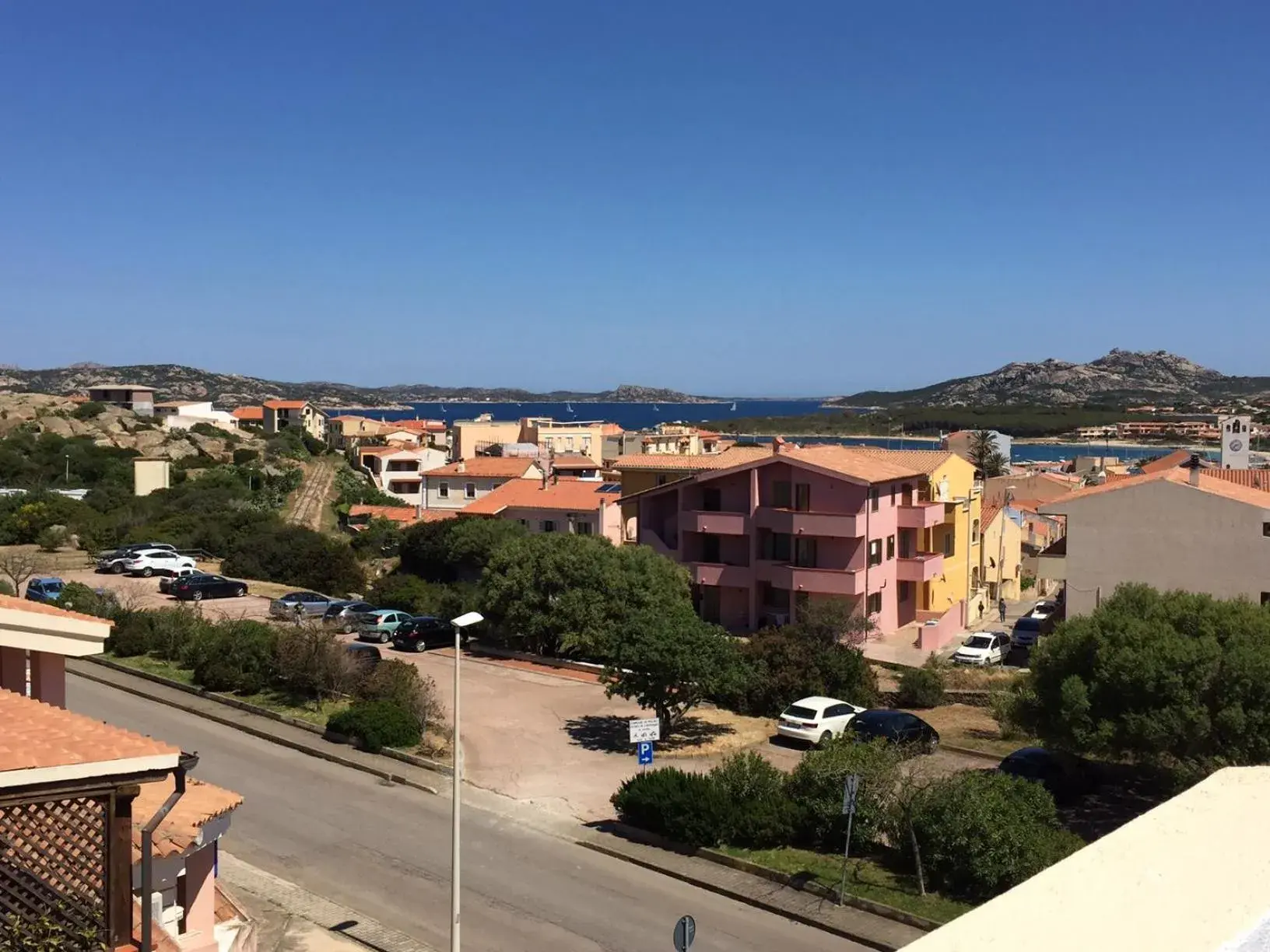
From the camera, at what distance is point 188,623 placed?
35.2 metres

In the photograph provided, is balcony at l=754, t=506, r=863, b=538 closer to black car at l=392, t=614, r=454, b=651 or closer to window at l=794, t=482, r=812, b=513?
window at l=794, t=482, r=812, b=513

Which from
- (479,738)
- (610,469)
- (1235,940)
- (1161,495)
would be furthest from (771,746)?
(610,469)

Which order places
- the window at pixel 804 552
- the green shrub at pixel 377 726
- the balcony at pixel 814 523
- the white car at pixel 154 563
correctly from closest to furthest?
the green shrub at pixel 377 726
the balcony at pixel 814 523
the window at pixel 804 552
the white car at pixel 154 563

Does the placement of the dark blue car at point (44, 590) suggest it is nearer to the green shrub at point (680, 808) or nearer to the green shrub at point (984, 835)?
the green shrub at point (680, 808)

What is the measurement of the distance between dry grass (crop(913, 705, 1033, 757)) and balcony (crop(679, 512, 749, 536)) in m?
13.0

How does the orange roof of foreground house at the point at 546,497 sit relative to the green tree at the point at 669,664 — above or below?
above

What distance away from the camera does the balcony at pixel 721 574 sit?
4416 cm

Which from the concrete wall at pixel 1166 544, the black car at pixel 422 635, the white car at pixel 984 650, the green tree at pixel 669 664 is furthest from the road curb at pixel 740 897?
the white car at pixel 984 650

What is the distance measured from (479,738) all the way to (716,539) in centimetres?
2044

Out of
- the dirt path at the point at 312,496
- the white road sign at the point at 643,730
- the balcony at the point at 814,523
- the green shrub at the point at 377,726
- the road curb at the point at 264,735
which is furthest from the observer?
the dirt path at the point at 312,496

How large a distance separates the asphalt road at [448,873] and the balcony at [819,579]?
860 inches

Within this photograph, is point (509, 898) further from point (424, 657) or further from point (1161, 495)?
point (1161, 495)

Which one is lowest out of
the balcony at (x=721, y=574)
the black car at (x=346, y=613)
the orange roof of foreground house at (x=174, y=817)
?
the black car at (x=346, y=613)

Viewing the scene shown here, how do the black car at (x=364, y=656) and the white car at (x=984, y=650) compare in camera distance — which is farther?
the white car at (x=984, y=650)
